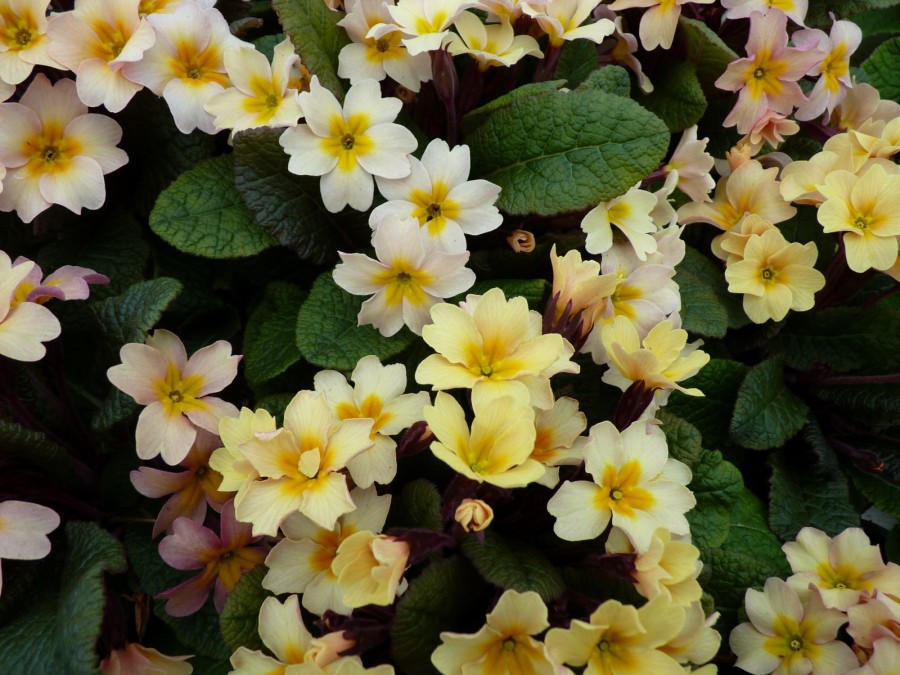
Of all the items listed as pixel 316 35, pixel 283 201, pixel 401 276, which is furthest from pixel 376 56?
pixel 401 276

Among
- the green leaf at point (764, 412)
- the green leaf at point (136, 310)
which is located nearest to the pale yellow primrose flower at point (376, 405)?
the green leaf at point (136, 310)

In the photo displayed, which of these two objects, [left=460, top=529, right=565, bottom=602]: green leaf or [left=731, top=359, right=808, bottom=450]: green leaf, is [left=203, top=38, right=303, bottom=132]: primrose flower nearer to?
[left=460, top=529, right=565, bottom=602]: green leaf

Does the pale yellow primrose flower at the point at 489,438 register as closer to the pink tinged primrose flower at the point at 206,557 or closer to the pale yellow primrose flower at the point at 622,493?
the pale yellow primrose flower at the point at 622,493

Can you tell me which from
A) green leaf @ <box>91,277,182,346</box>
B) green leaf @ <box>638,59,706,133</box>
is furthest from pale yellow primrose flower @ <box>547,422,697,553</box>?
green leaf @ <box>638,59,706,133</box>

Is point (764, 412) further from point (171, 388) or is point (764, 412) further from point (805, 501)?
point (171, 388)

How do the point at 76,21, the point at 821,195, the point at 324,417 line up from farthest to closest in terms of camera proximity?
the point at 821,195 → the point at 76,21 → the point at 324,417

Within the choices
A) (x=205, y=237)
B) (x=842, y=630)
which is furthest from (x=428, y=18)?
(x=842, y=630)

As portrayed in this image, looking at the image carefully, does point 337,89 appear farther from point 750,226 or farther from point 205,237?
point 750,226
